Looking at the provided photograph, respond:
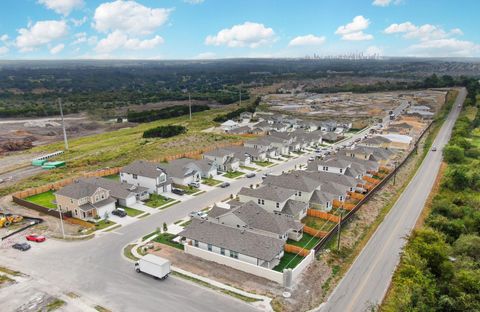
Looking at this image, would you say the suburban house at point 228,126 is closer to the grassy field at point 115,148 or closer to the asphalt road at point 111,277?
the grassy field at point 115,148

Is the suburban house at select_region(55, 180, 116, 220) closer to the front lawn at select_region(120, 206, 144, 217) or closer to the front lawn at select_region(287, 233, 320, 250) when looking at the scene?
the front lawn at select_region(120, 206, 144, 217)

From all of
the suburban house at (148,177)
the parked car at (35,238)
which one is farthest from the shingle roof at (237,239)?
the suburban house at (148,177)

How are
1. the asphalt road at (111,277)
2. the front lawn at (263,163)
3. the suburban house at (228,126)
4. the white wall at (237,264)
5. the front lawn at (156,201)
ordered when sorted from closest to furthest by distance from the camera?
1. the asphalt road at (111,277)
2. the white wall at (237,264)
3. the front lawn at (156,201)
4. the front lawn at (263,163)
5. the suburban house at (228,126)

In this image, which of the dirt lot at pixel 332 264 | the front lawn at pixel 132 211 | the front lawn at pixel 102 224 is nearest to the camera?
the dirt lot at pixel 332 264

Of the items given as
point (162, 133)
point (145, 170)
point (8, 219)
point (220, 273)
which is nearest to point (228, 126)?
point (162, 133)

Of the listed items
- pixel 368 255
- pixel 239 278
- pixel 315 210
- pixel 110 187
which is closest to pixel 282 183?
pixel 315 210

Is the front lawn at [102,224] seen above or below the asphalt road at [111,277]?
below
